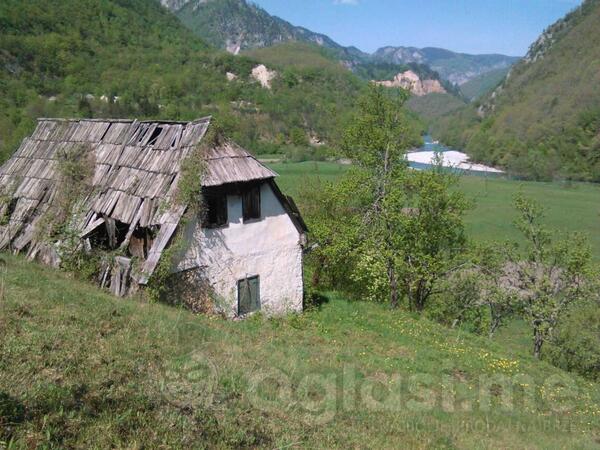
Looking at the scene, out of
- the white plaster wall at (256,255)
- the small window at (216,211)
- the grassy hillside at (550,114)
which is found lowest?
the white plaster wall at (256,255)

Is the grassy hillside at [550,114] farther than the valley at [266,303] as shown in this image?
Yes

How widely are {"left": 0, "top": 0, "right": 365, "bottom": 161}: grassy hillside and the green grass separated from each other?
130 feet

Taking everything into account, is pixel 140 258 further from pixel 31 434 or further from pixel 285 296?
pixel 31 434

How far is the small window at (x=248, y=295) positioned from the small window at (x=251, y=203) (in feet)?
6.68

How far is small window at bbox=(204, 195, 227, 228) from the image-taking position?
538 inches

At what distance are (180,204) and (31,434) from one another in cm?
911

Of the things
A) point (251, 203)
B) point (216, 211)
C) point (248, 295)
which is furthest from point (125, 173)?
point (248, 295)

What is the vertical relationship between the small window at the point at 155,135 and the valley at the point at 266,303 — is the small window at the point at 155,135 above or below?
above

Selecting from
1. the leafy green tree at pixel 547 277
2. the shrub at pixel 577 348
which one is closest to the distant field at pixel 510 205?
the leafy green tree at pixel 547 277

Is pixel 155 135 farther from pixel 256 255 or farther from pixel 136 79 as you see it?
pixel 136 79

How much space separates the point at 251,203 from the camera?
14648mm

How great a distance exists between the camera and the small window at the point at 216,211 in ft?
44.9

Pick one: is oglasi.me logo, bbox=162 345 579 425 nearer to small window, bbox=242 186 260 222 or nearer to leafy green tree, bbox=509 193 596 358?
leafy green tree, bbox=509 193 596 358

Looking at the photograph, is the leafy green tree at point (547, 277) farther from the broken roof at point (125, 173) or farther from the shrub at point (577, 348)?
the broken roof at point (125, 173)
